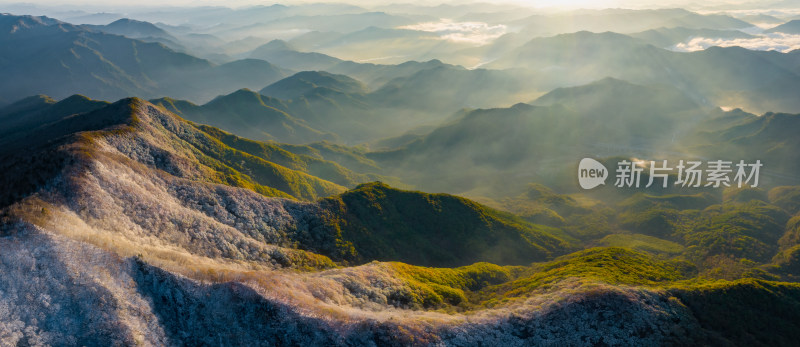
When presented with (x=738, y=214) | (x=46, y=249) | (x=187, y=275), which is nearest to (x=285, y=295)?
(x=187, y=275)

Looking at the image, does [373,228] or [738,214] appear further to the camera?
[738,214]

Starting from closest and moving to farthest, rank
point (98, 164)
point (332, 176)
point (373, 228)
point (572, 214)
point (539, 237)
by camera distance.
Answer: point (98, 164) → point (373, 228) → point (539, 237) → point (572, 214) → point (332, 176)

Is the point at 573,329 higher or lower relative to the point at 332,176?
higher

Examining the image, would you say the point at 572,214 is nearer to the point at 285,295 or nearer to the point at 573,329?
the point at 573,329

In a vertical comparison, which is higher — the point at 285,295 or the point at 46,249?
the point at 46,249

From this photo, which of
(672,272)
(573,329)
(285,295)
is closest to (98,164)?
(285,295)

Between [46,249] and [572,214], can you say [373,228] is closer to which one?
[46,249]

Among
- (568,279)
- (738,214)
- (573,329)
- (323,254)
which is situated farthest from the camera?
(738,214)

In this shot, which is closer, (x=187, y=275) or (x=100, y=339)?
(x=100, y=339)

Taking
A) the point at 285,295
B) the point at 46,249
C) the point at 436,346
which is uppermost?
the point at 46,249
